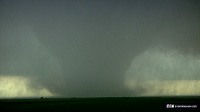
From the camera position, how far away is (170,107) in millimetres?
24531

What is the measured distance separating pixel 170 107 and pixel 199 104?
2099mm

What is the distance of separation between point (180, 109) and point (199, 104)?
4.96 feet

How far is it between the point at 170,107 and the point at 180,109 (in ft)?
2.37

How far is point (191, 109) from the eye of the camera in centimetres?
2339

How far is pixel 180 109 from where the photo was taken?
2444cm

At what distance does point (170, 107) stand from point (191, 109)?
167 cm

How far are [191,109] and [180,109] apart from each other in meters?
1.18

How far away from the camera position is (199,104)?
23.5 m

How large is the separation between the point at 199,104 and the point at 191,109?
0.69 meters
